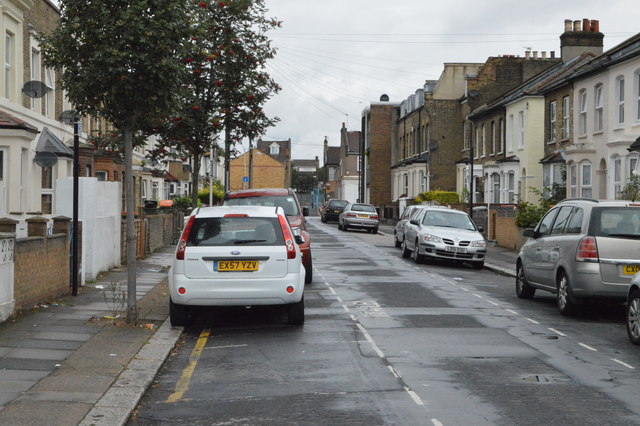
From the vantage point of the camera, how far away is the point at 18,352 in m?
9.04

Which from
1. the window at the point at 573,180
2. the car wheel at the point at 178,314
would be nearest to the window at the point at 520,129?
the window at the point at 573,180

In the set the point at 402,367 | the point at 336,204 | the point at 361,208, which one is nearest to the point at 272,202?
the point at 402,367

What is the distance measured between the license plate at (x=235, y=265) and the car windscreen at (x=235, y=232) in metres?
0.27

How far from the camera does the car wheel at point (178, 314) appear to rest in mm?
11188

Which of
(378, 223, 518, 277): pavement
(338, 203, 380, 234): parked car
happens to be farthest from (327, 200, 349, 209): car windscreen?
(378, 223, 518, 277): pavement

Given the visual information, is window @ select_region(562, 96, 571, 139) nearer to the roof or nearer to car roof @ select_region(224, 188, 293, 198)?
car roof @ select_region(224, 188, 293, 198)

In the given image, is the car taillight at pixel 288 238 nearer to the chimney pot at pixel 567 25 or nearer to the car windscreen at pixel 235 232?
the car windscreen at pixel 235 232

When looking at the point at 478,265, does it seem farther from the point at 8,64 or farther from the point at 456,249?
the point at 8,64

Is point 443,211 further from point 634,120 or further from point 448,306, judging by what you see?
point 448,306

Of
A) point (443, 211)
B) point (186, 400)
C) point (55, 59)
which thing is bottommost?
point (186, 400)

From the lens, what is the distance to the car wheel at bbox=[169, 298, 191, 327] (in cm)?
1119

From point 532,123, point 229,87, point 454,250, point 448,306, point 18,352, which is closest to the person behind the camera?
point 18,352

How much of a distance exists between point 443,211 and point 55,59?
15709mm

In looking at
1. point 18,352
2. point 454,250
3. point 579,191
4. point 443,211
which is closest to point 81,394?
point 18,352
